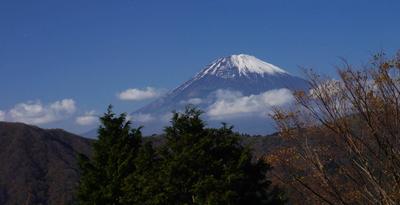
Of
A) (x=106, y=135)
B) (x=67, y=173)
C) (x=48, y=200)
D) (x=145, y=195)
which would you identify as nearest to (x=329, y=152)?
(x=145, y=195)

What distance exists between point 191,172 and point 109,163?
576 centimetres

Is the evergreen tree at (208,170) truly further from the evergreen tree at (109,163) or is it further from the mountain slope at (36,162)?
the mountain slope at (36,162)

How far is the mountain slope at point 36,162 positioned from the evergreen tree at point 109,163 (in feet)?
274

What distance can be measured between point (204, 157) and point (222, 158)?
0.69 meters

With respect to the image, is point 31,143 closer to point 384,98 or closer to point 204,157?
point 204,157

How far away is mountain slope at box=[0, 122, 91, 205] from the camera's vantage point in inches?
4582

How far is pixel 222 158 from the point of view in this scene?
65.5 ft

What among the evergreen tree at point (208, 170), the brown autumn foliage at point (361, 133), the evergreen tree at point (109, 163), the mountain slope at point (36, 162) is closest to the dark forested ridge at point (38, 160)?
the mountain slope at point (36, 162)

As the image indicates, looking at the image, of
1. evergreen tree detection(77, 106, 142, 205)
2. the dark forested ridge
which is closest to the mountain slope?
the dark forested ridge

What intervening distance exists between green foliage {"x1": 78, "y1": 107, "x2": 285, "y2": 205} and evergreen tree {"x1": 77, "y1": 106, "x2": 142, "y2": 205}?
0.05m

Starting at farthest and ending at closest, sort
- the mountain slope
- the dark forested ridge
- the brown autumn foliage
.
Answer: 1. the mountain slope
2. the dark forested ridge
3. the brown autumn foliage

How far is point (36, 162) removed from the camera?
447 feet

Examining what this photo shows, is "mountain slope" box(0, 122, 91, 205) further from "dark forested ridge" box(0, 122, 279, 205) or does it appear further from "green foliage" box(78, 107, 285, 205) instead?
"green foliage" box(78, 107, 285, 205)

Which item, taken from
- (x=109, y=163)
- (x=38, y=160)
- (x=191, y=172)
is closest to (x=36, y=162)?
(x=38, y=160)
